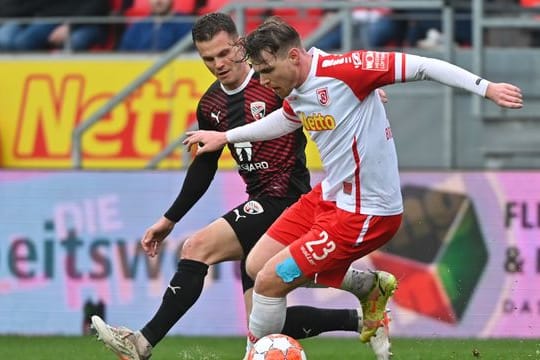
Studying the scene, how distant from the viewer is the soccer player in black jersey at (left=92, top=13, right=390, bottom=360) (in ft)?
26.2

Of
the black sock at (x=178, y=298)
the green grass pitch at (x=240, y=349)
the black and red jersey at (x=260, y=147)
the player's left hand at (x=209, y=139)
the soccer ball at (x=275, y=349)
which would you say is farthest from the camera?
the green grass pitch at (x=240, y=349)

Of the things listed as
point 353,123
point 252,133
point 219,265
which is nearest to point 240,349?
point 219,265

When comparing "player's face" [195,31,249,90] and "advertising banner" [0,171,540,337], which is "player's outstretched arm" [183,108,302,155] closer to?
"player's face" [195,31,249,90]

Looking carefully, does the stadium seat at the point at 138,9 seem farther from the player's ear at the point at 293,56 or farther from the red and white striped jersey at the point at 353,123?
the player's ear at the point at 293,56

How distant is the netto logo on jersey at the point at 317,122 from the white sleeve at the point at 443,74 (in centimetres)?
45

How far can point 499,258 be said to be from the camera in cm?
1139

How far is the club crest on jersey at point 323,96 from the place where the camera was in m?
7.21

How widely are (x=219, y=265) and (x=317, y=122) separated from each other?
4584mm

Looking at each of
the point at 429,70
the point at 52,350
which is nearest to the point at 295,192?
the point at 429,70

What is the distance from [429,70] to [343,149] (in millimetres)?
627

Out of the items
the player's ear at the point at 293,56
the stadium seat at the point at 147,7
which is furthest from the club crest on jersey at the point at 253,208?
the stadium seat at the point at 147,7

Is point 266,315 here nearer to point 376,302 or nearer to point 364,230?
point 364,230

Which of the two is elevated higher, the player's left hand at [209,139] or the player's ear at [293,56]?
the player's ear at [293,56]

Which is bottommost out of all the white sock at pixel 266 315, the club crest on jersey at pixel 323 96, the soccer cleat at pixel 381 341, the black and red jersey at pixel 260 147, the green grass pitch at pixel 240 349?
the green grass pitch at pixel 240 349
